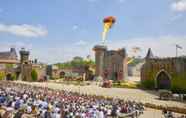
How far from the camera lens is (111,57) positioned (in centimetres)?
6912

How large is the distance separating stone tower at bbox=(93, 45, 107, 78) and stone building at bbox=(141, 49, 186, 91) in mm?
23453

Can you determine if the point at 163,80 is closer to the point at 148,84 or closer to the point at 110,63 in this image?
the point at 148,84

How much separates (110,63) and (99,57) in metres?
3.17

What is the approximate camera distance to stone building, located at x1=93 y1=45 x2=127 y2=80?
67500 mm

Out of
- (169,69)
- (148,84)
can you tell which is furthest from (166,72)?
(148,84)

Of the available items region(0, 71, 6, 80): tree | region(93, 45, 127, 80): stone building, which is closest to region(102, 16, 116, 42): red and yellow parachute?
region(93, 45, 127, 80): stone building

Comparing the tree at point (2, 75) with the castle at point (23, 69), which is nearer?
the tree at point (2, 75)

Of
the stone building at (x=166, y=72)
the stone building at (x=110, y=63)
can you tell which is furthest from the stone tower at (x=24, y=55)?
the stone building at (x=166, y=72)

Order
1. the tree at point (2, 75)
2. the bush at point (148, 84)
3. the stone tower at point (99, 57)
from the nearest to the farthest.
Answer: the bush at point (148, 84) < the tree at point (2, 75) < the stone tower at point (99, 57)

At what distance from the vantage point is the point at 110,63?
2721 inches

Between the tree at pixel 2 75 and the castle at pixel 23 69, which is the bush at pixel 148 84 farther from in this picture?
the tree at pixel 2 75

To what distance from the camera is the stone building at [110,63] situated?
67.5 metres

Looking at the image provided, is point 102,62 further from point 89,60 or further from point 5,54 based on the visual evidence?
point 5,54

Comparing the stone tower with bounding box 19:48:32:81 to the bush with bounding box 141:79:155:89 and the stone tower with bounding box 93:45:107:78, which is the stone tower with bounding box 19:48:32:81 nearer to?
the stone tower with bounding box 93:45:107:78
